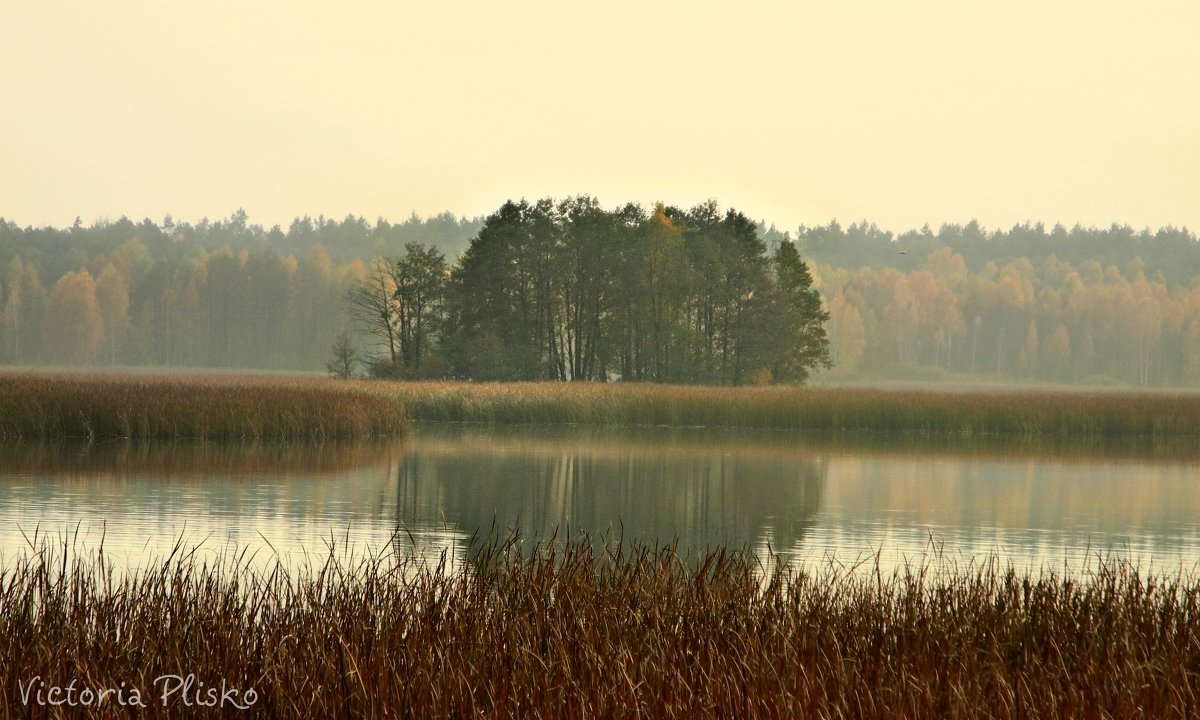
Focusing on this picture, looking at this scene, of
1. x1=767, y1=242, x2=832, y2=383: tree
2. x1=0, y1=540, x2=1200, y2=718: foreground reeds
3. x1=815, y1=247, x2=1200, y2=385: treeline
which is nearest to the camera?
x1=0, y1=540, x2=1200, y2=718: foreground reeds

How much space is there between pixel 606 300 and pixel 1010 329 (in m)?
78.2

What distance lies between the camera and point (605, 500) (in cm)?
1898

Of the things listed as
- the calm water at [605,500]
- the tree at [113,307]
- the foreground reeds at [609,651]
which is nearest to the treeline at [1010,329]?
the tree at [113,307]

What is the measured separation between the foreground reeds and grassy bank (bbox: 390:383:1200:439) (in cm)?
2951

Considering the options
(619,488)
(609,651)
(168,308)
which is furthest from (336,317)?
(609,651)

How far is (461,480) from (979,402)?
21624 mm

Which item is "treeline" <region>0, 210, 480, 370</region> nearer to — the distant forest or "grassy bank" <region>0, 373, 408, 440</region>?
the distant forest

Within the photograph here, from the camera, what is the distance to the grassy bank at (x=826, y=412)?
37344 mm

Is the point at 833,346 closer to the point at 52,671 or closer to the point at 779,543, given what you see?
the point at 779,543

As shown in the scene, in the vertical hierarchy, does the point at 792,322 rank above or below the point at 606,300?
below

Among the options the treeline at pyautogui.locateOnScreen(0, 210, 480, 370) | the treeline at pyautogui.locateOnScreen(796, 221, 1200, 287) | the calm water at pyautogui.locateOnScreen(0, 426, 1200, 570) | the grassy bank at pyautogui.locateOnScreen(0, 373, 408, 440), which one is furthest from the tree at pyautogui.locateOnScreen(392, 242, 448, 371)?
the treeline at pyautogui.locateOnScreen(796, 221, 1200, 287)

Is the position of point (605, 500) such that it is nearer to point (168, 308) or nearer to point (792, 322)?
point (792, 322)

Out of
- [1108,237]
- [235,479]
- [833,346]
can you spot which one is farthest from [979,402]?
[1108,237]

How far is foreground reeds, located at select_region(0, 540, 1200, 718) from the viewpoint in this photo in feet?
19.2
